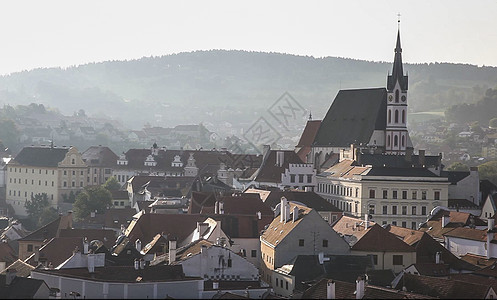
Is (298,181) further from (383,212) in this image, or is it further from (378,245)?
(378,245)

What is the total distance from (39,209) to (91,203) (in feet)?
44.0

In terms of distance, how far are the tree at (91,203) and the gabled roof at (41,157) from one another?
22.5m

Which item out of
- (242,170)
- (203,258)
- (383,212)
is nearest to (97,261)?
(203,258)

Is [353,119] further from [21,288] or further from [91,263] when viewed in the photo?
[21,288]

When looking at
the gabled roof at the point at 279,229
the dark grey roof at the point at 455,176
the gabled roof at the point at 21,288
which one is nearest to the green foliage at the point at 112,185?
the dark grey roof at the point at 455,176

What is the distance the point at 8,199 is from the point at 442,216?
6910 cm

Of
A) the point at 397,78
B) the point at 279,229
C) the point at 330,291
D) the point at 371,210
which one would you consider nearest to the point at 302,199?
the point at 371,210

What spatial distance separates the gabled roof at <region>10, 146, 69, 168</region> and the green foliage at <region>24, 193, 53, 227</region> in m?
6.05

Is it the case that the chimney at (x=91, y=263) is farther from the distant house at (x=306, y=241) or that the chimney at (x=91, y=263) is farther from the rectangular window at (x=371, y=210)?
the rectangular window at (x=371, y=210)

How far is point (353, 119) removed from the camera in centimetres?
10506

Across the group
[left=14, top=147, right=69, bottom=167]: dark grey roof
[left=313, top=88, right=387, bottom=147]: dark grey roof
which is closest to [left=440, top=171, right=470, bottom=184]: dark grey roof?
[left=313, top=88, right=387, bottom=147]: dark grey roof

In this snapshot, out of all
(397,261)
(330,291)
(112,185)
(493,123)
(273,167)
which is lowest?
(397,261)

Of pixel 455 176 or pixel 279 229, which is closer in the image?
pixel 279 229

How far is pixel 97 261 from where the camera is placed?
48000mm
